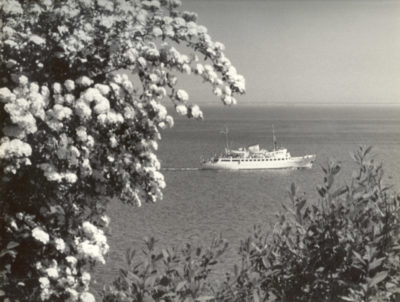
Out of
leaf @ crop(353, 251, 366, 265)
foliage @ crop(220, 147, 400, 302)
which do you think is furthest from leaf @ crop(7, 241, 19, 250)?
leaf @ crop(353, 251, 366, 265)

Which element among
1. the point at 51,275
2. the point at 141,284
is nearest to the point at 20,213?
the point at 51,275

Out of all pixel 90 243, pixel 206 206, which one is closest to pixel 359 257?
pixel 90 243

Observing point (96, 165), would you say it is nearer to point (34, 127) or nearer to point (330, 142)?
point (34, 127)

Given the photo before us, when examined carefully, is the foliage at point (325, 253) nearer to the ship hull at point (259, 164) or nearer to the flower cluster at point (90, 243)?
the flower cluster at point (90, 243)

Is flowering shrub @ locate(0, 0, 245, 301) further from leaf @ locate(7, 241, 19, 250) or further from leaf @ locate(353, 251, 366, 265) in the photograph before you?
leaf @ locate(353, 251, 366, 265)

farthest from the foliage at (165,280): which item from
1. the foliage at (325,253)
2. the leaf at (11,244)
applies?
the leaf at (11,244)

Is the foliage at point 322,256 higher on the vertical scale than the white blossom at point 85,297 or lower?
higher
